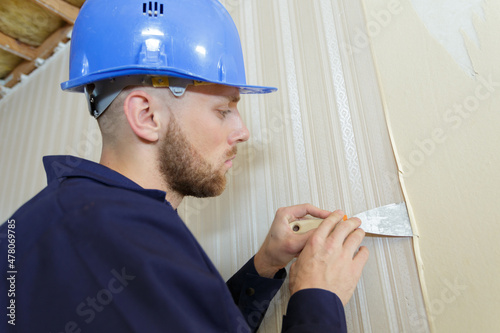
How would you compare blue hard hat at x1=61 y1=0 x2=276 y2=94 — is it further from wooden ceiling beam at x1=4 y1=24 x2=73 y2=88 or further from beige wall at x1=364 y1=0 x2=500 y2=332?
wooden ceiling beam at x1=4 y1=24 x2=73 y2=88

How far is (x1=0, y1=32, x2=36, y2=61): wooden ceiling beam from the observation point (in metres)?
2.76

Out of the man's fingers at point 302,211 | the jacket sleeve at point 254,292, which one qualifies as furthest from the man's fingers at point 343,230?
the jacket sleeve at point 254,292

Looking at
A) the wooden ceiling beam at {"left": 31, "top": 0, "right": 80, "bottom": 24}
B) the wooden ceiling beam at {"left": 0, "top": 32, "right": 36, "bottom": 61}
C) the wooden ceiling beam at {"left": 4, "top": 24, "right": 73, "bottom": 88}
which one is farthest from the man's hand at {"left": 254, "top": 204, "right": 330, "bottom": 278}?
the wooden ceiling beam at {"left": 0, "top": 32, "right": 36, "bottom": 61}

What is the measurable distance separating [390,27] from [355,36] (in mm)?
116

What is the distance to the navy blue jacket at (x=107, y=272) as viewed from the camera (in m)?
0.62

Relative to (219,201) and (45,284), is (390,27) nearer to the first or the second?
(219,201)

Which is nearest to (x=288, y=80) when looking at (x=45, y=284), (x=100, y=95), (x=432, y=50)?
(x=432, y=50)

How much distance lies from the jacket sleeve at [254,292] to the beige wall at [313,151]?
0.08 meters

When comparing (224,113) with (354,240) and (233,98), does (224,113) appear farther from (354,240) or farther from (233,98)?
(354,240)

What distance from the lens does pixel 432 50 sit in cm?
104

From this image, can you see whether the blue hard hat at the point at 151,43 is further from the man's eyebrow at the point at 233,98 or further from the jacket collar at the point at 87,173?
the jacket collar at the point at 87,173

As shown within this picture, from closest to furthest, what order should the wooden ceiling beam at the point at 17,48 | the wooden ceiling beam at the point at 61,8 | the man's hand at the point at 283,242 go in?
1. the man's hand at the point at 283,242
2. the wooden ceiling beam at the point at 61,8
3. the wooden ceiling beam at the point at 17,48

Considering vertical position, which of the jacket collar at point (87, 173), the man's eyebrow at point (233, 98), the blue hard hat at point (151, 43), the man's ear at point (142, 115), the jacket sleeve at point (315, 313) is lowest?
Result: the jacket sleeve at point (315, 313)

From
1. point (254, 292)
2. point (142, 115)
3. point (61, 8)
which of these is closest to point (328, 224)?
point (254, 292)
